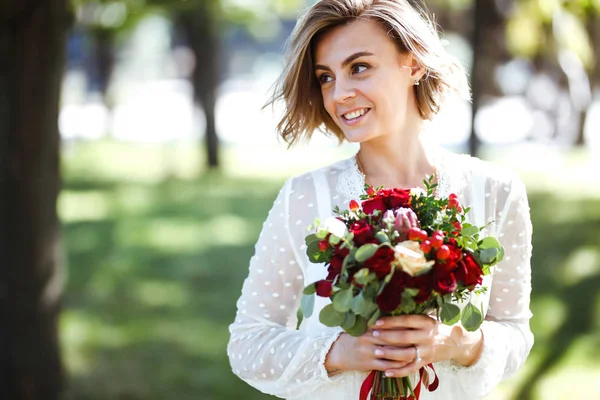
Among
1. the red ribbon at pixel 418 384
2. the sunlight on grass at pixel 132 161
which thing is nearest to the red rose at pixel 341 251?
the red ribbon at pixel 418 384

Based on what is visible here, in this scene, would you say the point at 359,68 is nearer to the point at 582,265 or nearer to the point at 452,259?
the point at 452,259

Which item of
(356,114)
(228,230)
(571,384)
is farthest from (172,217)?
(356,114)

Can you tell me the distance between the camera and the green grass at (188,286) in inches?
265

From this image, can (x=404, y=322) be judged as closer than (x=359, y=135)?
Yes

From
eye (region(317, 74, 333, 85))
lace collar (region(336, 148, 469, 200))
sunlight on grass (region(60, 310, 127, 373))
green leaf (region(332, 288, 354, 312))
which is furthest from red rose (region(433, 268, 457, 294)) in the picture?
sunlight on grass (region(60, 310, 127, 373))

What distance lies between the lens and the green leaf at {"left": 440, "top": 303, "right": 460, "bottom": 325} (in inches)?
88.4

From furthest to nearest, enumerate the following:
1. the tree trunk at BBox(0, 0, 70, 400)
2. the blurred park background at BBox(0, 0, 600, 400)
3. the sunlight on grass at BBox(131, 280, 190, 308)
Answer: the sunlight on grass at BBox(131, 280, 190, 308) < the blurred park background at BBox(0, 0, 600, 400) < the tree trunk at BBox(0, 0, 70, 400)

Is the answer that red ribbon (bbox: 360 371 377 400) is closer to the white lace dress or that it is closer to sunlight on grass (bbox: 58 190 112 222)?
the white lace dress

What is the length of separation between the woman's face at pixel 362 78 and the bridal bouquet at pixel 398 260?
349mm

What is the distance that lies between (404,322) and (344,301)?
0.20 m

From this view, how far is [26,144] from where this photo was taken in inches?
197

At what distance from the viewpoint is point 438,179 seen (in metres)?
2.78

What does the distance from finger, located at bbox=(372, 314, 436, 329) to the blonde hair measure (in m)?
0.83

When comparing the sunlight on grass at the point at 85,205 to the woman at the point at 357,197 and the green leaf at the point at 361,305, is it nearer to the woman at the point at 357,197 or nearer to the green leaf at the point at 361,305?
the woman at the point at 357,197
